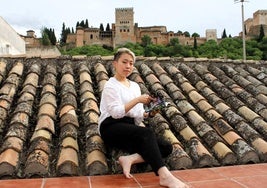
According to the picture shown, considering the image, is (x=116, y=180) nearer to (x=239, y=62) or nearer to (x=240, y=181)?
(x=240, y=181)

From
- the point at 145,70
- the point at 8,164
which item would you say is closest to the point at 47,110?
the point at 8,164

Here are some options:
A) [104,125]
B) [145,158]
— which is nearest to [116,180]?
[145,158]

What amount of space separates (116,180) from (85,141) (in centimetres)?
73

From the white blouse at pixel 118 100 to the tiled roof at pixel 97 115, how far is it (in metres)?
0.37

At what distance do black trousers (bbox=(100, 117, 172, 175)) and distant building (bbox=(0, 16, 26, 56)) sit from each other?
6.54 meters

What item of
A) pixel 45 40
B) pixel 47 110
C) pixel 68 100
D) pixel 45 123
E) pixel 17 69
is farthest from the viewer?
pixel 45 40

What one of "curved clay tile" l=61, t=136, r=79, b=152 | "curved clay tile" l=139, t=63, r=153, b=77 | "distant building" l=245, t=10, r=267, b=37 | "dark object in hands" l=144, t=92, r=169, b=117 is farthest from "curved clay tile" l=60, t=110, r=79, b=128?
"distant building" l=245, t=10, r=267, b=37

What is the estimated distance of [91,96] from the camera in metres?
4.41

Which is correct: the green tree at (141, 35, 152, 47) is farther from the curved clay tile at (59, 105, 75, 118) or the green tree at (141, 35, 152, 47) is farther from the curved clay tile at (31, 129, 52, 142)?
the curved clay tile at (31, 129, 52, 142)

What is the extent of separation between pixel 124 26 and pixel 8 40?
74432 mm

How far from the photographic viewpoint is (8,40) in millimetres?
11148

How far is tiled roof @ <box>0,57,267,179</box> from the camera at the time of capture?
333 cm

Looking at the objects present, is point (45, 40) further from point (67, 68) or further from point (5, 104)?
point (5, 104)

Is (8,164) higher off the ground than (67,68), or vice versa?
(67,68)
